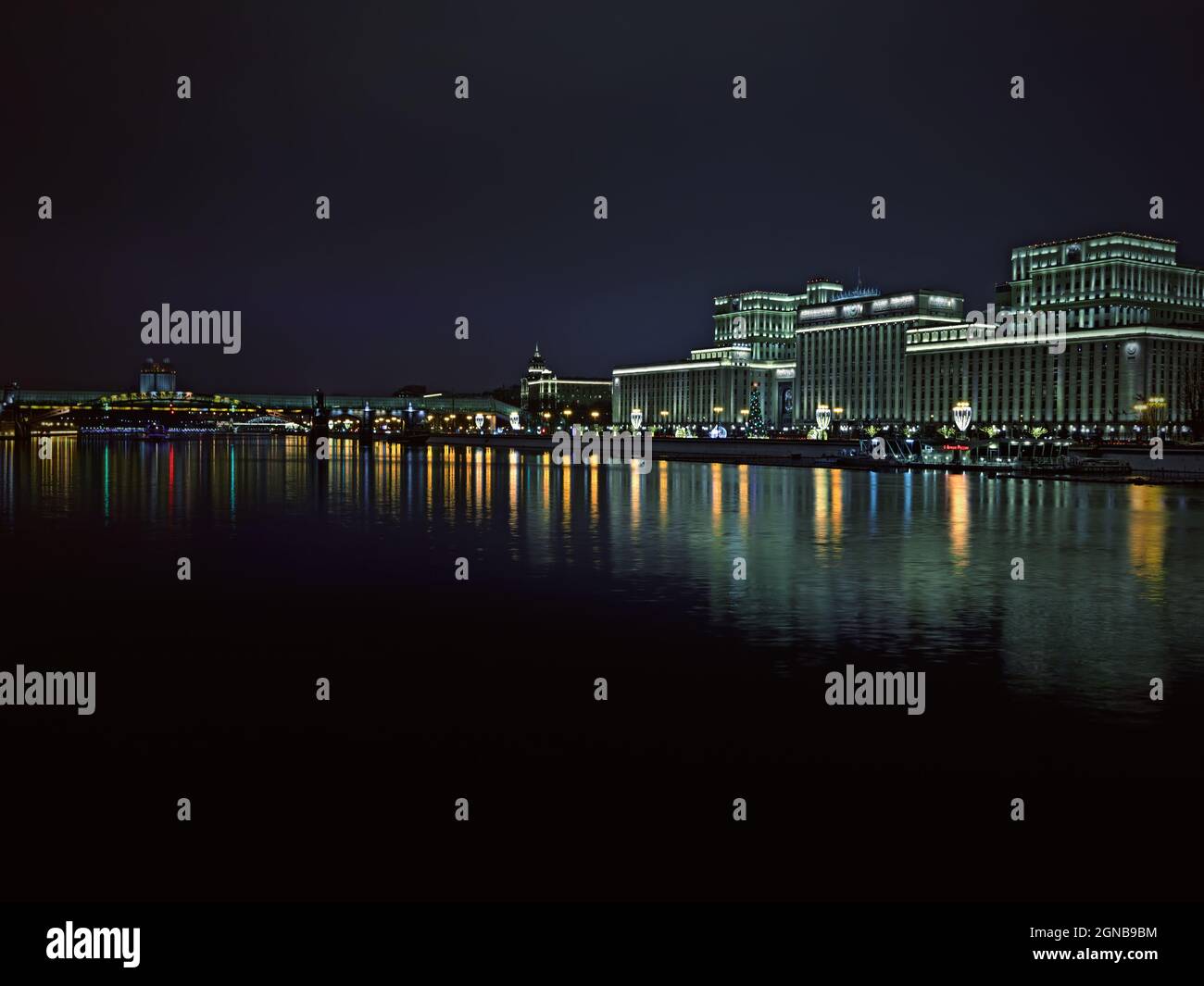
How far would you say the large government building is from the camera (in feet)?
367

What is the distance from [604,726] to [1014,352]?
12471 centimetres

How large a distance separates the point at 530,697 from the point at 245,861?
371cm

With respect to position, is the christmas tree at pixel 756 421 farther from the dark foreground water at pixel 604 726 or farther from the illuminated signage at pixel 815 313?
the dark foreground water at pixel 604 726

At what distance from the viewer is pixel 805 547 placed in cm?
2219

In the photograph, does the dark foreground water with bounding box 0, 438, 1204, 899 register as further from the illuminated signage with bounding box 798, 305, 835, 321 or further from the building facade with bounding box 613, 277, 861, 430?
the building facade with bounding box 613, 277, 861, 430

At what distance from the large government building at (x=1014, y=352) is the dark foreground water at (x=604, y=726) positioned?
70059 mm

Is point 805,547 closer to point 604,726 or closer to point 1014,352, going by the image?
point 604,726

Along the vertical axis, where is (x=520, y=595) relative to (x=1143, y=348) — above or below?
below

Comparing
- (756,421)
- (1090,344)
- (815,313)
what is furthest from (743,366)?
(1090,344)

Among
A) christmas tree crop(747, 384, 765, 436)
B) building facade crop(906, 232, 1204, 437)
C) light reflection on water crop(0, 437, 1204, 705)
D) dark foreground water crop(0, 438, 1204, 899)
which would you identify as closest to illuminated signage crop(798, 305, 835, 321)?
christmas tree crop(747, 384, 765, 436)

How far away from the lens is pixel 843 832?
267 inches
